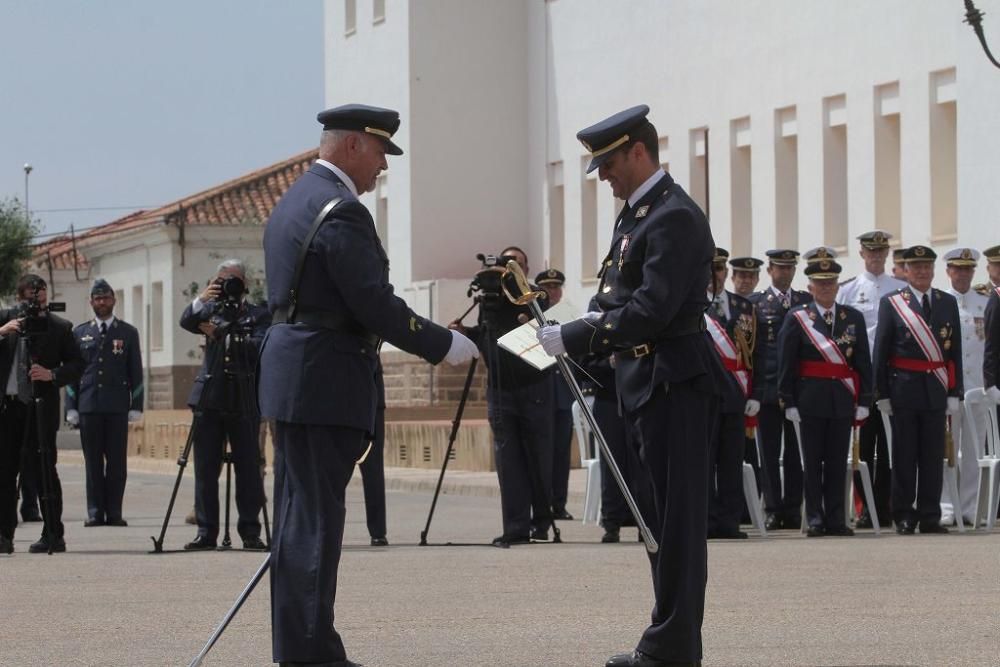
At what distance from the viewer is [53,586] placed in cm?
1247

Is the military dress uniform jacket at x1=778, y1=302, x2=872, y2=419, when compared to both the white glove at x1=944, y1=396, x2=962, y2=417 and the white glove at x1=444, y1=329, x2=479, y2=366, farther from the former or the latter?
the white glove at x1=444, y1=329, x2=479, y2=366

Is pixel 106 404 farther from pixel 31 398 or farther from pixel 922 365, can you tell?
pixel 922 365

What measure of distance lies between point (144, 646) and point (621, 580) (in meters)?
3.54

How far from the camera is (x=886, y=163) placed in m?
31.6

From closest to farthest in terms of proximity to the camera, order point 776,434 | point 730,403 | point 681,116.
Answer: point 730,403 < point 776,434 < point 681,116

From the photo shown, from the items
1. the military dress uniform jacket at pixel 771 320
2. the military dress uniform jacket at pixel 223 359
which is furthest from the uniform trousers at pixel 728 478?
the military dress uniform jacket at pixel 223 359

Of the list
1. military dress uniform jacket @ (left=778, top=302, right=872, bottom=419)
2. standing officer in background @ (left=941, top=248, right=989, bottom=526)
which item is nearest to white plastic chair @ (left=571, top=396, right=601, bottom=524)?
military dress uniform jacket @ (left=778, top=302, right=872, bottom=419)

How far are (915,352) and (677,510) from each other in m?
8.20

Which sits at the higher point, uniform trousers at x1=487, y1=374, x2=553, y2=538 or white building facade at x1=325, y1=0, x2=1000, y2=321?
white building facade at x1=325, y1=0, x2=1000, y2=321

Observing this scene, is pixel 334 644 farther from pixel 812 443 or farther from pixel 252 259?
pixel 252 259

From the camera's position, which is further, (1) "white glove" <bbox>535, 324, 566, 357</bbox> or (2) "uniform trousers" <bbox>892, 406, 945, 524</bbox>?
(2) "uniform trousers" <bbox>892, 406, 945, 524</bbox>

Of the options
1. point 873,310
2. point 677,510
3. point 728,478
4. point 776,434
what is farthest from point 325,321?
point 873,310

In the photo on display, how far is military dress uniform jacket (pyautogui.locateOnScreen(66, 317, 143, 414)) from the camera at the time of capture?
19750 mm

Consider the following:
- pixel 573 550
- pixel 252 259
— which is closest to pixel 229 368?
pixel 573 550
